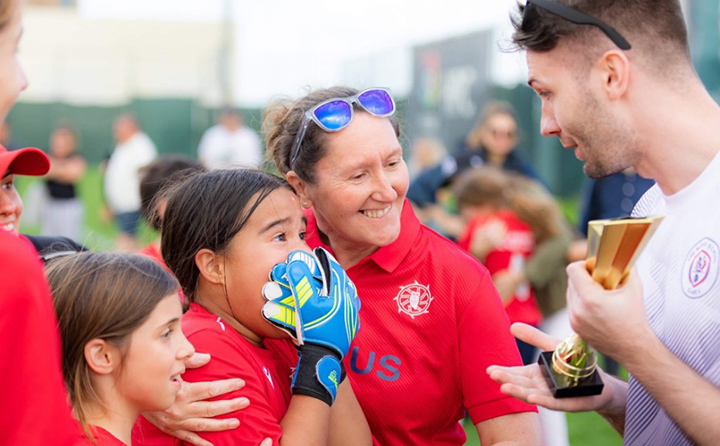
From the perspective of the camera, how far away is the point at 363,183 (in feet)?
9.29

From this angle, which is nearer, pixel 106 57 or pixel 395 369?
pixel 395 369

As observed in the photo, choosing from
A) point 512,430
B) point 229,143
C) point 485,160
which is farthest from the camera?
point 229,143

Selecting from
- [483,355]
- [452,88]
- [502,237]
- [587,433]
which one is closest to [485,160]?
[502,237]

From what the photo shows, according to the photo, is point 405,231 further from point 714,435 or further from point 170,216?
point 714,435

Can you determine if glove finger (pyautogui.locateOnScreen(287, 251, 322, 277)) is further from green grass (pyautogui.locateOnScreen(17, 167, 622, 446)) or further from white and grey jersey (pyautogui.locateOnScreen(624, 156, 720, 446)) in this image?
white and grey jersey (pyautogui.locateOnScreen(624, 156, 720, 446))

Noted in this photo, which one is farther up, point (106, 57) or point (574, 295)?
point (574, 295)

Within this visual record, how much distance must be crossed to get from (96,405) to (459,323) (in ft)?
3.89

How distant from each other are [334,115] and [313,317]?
0.85 meters

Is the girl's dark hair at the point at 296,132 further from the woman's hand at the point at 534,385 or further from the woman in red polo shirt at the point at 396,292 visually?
the woman's hand at the point at 534,385

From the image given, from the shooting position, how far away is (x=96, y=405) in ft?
6.98

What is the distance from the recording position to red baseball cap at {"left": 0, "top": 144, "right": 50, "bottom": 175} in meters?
2.68

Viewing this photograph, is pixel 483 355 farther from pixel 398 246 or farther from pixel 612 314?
pixel 612 314

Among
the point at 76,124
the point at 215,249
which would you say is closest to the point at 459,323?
the point at 215,249

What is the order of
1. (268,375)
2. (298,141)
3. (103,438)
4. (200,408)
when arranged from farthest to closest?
(298,141) < (268,375) < (200,408) < (103,438)
